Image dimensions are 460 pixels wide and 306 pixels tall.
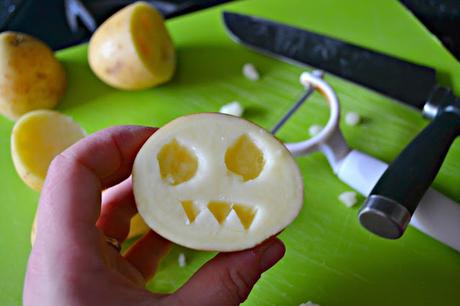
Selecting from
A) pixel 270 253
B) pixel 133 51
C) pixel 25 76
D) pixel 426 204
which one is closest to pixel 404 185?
pixel 426 204

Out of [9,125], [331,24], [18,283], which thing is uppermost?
[331,24]

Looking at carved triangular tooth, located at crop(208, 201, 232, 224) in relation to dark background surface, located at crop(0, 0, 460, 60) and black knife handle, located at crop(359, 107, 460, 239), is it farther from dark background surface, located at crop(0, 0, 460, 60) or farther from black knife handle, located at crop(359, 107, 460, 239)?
dark background surface, located at crop(0, 0, 460, 60)

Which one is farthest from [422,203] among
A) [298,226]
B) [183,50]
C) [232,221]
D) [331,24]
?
[183,50]

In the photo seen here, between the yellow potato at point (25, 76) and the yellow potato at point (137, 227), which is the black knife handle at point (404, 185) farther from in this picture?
the yellow potato at point (25, 76)

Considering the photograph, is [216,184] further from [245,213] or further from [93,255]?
[93,255]

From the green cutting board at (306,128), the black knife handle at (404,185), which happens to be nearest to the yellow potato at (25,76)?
the green cutting board at (306,128)

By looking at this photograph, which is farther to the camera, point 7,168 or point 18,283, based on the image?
point 7,168

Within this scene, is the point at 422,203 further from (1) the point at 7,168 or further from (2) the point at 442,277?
(1) the point at 7,168
